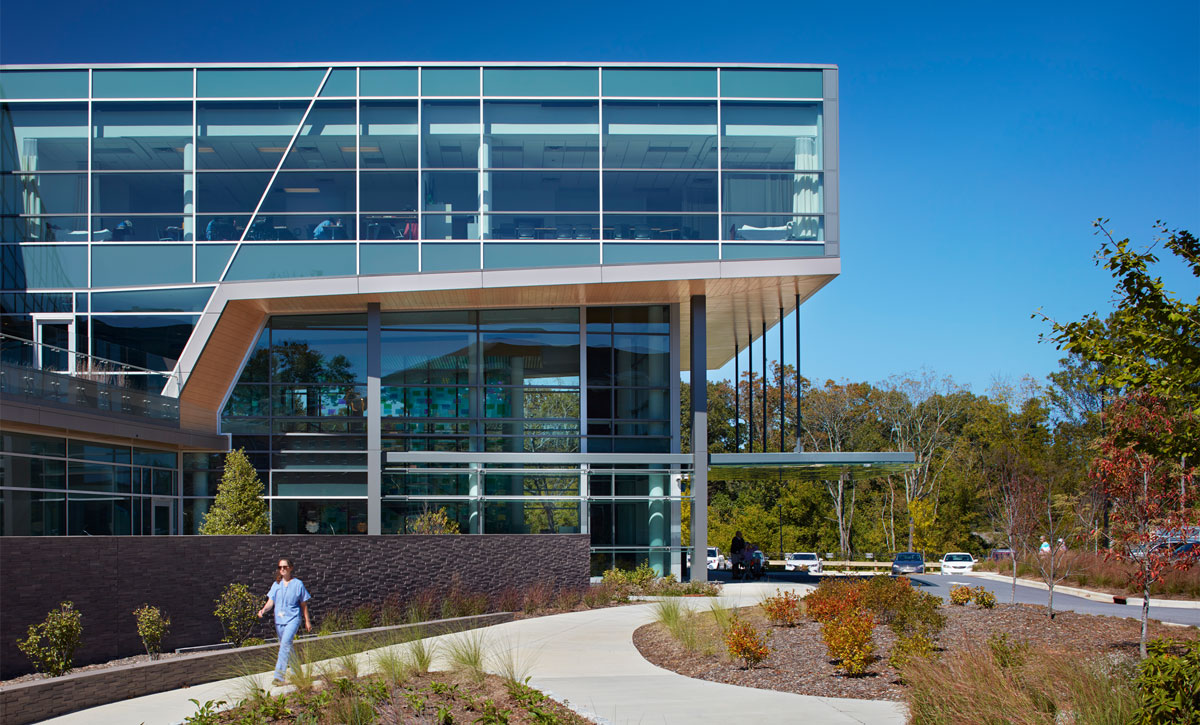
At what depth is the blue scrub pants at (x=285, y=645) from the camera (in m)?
12.5

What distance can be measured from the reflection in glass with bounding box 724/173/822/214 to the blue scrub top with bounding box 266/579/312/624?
17.6 meters

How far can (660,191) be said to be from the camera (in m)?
27.9

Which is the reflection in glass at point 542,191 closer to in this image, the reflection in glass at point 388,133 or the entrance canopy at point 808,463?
the reflection in glass at point 388,133

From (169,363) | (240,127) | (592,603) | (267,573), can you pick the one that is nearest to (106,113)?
(240,127)

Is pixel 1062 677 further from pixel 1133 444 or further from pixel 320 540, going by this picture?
pixel 320 540

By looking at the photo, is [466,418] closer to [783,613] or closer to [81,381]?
[81,381]

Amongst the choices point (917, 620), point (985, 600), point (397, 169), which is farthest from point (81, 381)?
point (985, 600)

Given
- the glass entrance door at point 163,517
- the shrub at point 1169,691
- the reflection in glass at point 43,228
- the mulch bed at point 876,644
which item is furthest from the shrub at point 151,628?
the reflection in glass at point 43,228

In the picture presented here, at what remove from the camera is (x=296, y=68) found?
2739 cm

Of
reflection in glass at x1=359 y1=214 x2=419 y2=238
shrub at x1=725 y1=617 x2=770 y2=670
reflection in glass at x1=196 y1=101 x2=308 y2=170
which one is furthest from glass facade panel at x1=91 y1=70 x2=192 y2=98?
shrub at x1=725 y1=617 x2=770 y2=670

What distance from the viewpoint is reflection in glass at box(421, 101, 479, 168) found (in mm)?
27703

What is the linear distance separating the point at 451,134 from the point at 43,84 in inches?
405

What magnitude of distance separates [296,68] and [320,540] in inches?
566

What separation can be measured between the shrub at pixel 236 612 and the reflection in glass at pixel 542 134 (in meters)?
14.9
